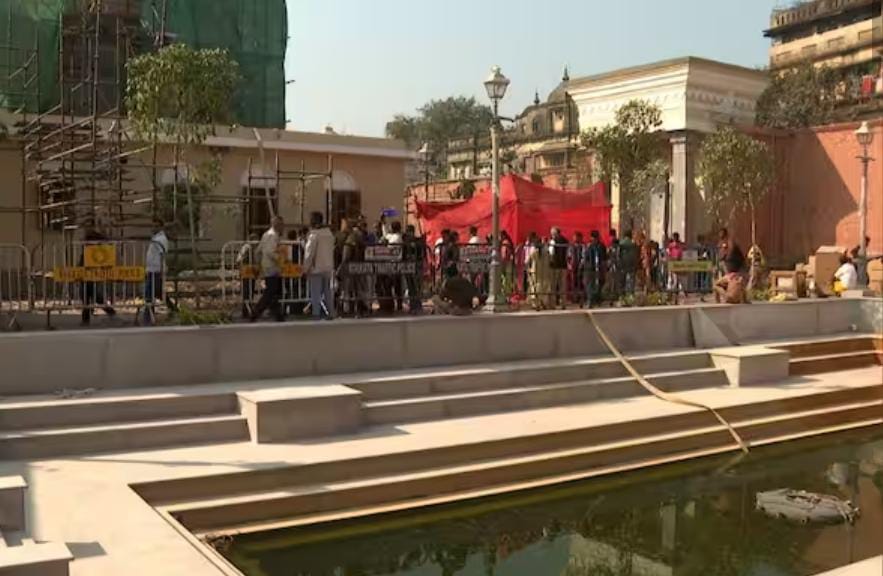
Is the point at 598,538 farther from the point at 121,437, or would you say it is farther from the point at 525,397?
the point at 121,437

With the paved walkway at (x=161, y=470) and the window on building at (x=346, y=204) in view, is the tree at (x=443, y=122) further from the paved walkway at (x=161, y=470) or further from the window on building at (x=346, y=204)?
the paved walkway at (x=161, y=470)

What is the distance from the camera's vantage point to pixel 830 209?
29.3 m

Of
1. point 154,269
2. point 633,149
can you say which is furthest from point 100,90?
point 633,149

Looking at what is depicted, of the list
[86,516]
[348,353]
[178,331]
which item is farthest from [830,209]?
[86,516]

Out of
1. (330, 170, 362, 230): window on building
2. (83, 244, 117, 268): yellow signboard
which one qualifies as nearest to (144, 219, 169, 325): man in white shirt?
(83, 244, 117, 268): yellow signboard

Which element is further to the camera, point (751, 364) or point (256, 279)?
point (751, 364)

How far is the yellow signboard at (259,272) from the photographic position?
1273cm

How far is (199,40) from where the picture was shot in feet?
76.0

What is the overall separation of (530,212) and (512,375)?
26.5 ft

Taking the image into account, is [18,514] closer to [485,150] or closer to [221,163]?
[221,163]

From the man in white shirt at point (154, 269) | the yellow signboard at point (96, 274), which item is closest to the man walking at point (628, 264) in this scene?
the man in white shirt at point (154, 269)

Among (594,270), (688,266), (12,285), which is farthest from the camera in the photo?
(688,266)

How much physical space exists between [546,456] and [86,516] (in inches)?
188

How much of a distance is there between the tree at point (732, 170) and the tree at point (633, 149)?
1324 mm
